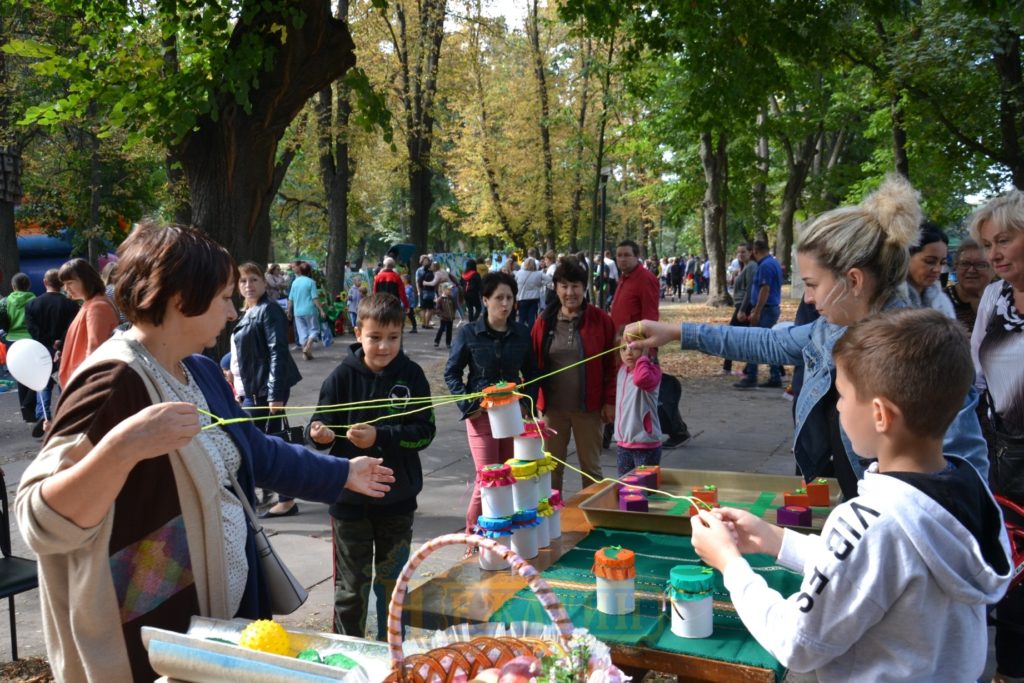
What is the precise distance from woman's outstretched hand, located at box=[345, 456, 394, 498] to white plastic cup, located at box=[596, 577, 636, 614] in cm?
76

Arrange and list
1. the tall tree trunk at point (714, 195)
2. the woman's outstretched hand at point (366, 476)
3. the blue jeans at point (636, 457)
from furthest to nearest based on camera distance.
Answer: the tall tree trunk at point (714, 195)
the blue jeans at point (636, 457)
the woman's outstretched hand at point (366, 476)

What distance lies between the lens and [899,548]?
161 centimetres

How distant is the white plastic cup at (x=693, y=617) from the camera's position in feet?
7.59

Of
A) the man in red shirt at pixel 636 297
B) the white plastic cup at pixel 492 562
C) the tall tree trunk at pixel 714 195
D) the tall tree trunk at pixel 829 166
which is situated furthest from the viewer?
the tall tree trunk at pixel 829 166

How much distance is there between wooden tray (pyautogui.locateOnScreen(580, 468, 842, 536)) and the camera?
321 cm

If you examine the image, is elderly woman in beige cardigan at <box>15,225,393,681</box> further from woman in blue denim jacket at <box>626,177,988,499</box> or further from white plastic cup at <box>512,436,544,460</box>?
woman in blue denim jacket at <box>626,177,988,499</box>

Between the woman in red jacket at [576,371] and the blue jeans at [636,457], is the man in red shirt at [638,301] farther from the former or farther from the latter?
the woman in red jacket at [576,371]

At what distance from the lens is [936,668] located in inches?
66.3

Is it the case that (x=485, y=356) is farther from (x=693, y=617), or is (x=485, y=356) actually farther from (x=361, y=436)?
(x=693, y=617)

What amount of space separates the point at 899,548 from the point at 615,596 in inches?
41.4

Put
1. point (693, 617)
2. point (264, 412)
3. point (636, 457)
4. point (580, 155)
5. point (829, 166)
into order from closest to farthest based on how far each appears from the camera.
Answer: point (693, 617)
point (636, 457)
point (264, 412)
point (580, 155)
point (829, 166)

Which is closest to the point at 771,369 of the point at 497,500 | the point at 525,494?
the point at 525,494

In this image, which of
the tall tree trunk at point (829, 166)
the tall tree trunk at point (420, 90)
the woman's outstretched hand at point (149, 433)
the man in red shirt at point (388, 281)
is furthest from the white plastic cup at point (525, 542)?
the tall tree trunk at point (829, 166)

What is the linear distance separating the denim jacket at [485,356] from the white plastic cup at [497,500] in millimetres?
2309
